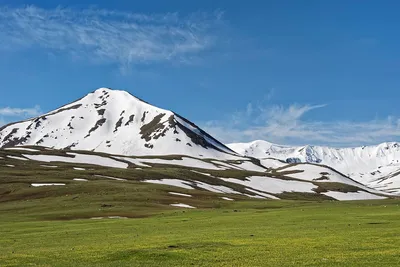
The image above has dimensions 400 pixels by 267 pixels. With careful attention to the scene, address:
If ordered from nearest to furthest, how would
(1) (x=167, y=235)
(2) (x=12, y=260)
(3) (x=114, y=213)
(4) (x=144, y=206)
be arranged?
(2) (x=12, y=260) → (1) (x=167, y=235) → (3) (x=114, y=213) → (4) (x=144, y=206)

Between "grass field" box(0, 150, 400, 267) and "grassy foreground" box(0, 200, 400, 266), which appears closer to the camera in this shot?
"grassy foreground" box(0, 200, 400, 266)

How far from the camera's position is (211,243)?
37.7m

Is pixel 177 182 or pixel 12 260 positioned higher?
pixel 177 182

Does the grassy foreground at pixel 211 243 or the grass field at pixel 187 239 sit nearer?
the grassy foreground at pixel 211 243

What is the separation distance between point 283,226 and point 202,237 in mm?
12450

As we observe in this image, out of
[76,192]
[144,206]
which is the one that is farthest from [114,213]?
[76,192]

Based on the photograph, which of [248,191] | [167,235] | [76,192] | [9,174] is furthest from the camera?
[248,191]

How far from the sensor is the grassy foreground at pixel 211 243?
30.4 m

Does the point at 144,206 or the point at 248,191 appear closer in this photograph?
the point at 144,206

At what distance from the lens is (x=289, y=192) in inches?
7761

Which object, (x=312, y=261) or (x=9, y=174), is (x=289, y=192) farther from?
(x=312, y=261)

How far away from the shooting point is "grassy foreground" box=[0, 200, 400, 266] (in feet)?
99.7

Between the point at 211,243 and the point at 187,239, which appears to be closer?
the point at 211,243

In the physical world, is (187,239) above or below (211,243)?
below
